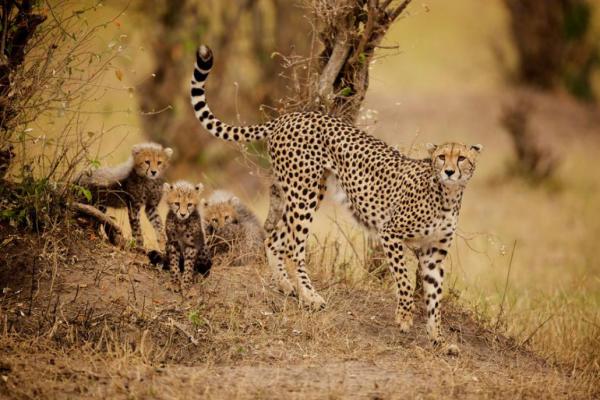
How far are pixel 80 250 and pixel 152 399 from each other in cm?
171

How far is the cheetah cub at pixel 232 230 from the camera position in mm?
6766

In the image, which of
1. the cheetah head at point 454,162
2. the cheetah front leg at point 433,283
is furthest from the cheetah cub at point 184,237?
the cheetah head at point 454,162

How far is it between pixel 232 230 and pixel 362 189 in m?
1.28

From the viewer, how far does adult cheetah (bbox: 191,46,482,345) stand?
5.79m

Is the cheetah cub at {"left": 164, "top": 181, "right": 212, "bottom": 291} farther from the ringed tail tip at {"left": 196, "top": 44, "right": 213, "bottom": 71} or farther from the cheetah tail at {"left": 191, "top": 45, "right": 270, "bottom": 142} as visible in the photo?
the ringed tail tip at {"left": 196, "top": 44, "right": 213, "bottom": 71}

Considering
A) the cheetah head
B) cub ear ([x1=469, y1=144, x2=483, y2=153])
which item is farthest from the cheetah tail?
cub ear ([x1=469, y1=144, x2=483, y2=153])

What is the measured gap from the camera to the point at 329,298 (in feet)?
20.4

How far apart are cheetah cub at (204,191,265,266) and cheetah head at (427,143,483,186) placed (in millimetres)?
1657

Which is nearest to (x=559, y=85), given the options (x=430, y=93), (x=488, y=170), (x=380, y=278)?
(x=430, y=93)

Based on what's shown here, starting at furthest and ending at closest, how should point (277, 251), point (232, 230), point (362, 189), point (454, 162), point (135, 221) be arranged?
point (232, 230), point (135, 221), point (277, 251), point (362, 189), point (454, 162)

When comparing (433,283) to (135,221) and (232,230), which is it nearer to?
(232,230)

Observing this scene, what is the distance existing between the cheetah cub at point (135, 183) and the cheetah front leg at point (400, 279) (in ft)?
6.02

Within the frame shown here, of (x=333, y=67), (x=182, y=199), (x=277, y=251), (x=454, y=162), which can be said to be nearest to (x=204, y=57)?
(x=182, y=199)

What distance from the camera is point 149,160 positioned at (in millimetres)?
6809
